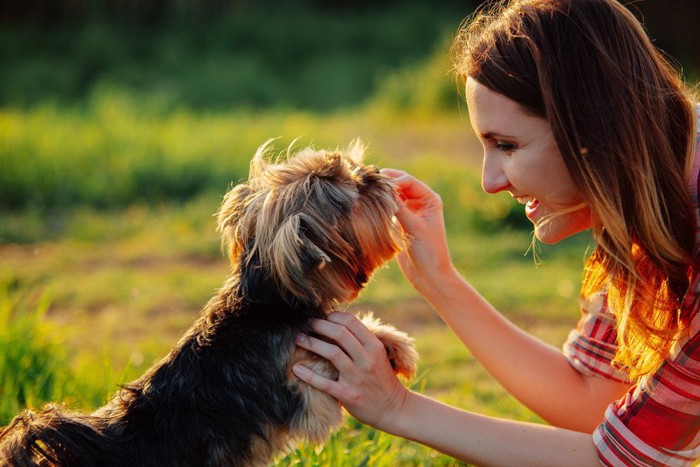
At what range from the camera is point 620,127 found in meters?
2.67

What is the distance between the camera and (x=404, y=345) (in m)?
3.21

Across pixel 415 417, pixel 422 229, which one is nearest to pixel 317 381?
pixel 415 417

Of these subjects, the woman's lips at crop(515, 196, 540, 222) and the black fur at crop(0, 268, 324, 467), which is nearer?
the black fur at crop(0, 268, 324, 467)

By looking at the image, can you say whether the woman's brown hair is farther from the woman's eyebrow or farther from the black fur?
the black fur

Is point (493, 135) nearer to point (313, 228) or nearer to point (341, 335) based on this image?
point (313, 228)

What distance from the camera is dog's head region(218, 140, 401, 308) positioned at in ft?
9.12

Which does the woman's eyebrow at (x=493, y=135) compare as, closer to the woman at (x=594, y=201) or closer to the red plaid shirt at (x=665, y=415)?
the woman at (x=594, y=201)

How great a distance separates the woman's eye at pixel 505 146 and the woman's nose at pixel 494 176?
0.04 meters

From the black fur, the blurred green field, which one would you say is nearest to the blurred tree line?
the blurred green field

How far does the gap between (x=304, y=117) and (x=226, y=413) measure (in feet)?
29.3

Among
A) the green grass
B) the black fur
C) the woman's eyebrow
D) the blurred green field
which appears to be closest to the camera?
the black fur

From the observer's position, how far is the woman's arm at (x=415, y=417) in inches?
114

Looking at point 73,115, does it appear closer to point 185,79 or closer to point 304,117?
point 304,117

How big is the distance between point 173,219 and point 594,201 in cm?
638
